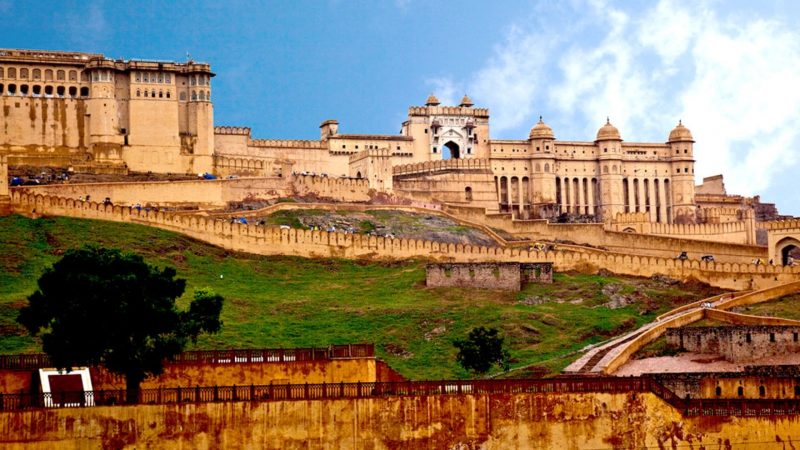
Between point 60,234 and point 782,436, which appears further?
point 60,234

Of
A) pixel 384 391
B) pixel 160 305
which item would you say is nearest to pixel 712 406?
pixel 384 391

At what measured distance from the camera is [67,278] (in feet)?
150

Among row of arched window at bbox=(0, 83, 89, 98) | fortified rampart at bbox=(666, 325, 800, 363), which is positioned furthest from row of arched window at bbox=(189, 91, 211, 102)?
fortified rampart at bbox=(666, 325, 800, 363)

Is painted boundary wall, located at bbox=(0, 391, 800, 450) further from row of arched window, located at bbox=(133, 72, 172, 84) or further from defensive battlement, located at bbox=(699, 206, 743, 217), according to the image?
defensive battlement, located at bbox=(699, 206, 743, 217)

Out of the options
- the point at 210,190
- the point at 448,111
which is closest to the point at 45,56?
the point at 210,190

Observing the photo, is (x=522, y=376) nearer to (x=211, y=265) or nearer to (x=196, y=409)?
(x=196, y=409)

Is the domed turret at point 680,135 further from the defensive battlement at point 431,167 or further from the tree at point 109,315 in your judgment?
the tree at point 109,315

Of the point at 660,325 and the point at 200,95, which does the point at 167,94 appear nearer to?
the point at 200,95

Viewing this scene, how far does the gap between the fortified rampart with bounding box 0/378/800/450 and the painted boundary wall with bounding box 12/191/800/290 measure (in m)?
35.5

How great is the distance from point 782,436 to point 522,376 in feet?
49.0

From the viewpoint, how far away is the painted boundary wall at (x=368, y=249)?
78750mm

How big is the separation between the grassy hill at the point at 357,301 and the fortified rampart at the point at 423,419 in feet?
49.4

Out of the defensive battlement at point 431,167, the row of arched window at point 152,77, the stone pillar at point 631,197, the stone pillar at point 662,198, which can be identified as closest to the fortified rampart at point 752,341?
the defensive battlement at point 431,167

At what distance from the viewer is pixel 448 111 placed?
11100 centimetres
